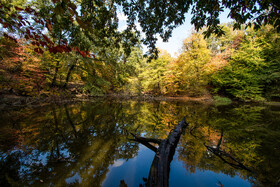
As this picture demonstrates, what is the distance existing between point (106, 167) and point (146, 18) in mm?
4097

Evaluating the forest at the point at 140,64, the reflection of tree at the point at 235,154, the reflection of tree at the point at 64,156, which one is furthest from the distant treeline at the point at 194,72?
the reflection of tree at the point at 235,154

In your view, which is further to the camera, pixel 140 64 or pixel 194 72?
pixel 194 72

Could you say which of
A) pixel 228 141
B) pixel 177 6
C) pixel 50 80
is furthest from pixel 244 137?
pixel 50 80

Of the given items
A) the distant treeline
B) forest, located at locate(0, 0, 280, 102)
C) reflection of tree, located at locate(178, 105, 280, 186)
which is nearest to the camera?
reflection of tree, located at locate(178, 105, 280, 186)

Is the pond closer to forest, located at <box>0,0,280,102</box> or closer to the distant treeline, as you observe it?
forest, located at <box>0,0,280,102</box>

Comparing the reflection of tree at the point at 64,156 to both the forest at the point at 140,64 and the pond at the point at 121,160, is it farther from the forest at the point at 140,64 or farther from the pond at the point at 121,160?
the forest at the point at 140,64

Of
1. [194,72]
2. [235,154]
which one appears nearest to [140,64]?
[194,72]

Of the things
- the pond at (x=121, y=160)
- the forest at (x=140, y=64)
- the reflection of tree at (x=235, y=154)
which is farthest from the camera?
the forest at (x=140, y=64)

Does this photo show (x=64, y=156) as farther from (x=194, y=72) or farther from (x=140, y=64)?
(x=194, y=72)

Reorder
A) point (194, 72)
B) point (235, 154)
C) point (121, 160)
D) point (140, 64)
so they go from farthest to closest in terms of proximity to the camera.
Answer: point (194, 72) < point (140, 64) < point (235, 154) < point (121, 160)

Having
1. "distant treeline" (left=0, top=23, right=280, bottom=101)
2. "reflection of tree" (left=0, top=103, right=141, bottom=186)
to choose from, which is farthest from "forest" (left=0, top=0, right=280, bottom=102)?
"reflection of tree" (left=0, top=103, right=141, bottom=186)

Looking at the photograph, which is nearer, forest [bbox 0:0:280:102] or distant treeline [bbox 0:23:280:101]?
forest [bbox 0:0:280:102]

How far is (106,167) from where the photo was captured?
146 centimetres

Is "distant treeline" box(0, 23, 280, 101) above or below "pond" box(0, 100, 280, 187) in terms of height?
above
